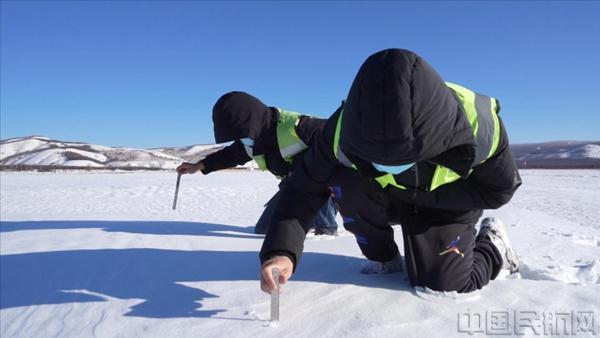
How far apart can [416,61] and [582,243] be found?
2.23 m

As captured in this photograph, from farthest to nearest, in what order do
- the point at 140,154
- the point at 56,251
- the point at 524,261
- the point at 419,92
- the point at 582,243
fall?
the point at 140,154 → the point at 582,243 → the point at 56,251 → the point at 524,261 → the point at 419,92

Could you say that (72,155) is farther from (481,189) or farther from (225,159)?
(481,189)

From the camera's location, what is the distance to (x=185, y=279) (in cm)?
176

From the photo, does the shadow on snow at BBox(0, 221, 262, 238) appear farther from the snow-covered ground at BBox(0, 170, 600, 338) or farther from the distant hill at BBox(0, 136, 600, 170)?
the distant hill at BBox(0, 136, 600, 170)

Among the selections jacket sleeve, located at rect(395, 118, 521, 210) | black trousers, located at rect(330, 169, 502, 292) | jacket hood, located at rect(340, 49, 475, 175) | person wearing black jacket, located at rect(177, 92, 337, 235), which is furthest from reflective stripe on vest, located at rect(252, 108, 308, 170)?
jacket hood, located at rect(340, 49, 475, 175)

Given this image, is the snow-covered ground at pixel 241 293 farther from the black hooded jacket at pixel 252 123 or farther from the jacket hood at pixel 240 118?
the jacket hood at pixel 240 118

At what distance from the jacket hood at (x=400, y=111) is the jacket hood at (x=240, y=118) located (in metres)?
1.61

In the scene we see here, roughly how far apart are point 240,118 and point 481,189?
5.40 feet

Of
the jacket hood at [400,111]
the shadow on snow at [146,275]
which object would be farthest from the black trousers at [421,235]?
the jacket hood at [400,111]

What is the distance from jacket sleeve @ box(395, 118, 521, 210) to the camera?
1376mm

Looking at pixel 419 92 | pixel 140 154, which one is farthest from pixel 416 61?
pixel 140 154

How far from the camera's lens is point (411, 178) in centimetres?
142

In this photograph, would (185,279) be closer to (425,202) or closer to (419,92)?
(425,202)

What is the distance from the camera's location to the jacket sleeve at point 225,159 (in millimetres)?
3127
